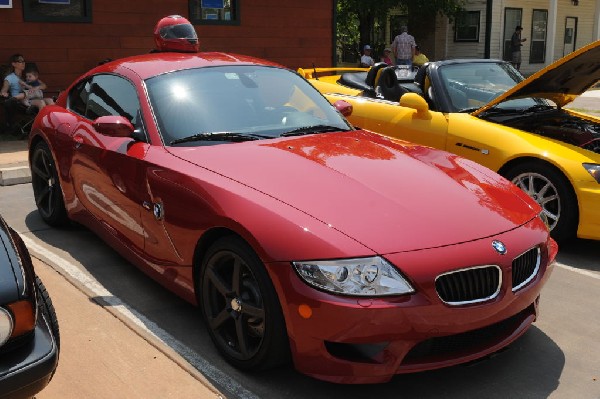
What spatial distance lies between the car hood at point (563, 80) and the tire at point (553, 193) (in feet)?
2.34

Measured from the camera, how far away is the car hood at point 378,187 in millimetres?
2906

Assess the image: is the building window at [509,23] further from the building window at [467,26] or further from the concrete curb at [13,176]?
the concrete curb at [13,176]

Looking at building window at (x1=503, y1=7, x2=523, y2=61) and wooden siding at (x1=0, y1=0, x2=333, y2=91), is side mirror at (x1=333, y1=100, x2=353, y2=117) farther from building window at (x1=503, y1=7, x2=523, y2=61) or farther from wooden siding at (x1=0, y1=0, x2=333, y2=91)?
building window at (x1=503, y1=7, x2=523, y2=61)

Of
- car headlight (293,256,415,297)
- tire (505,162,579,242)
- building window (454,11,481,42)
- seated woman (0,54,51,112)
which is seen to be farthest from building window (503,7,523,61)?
car headlight (293,256,415,297)

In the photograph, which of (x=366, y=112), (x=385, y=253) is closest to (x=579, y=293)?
(x=385, y=253)

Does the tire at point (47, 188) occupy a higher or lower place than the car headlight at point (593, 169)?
lower

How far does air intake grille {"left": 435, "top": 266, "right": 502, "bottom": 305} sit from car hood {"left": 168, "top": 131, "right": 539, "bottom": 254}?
6.1 inches

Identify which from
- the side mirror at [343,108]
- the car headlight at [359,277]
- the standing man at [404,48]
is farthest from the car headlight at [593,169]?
the standing man at [404,48]

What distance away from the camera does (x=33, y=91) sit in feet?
32.8

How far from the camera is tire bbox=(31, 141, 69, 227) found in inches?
207

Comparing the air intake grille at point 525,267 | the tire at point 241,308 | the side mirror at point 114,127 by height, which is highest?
the side mirror at point 114,127

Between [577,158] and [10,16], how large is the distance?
8726 mm

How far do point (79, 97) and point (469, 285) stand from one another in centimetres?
364

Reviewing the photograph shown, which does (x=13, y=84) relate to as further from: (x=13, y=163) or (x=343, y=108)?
(x=343, y=108)
